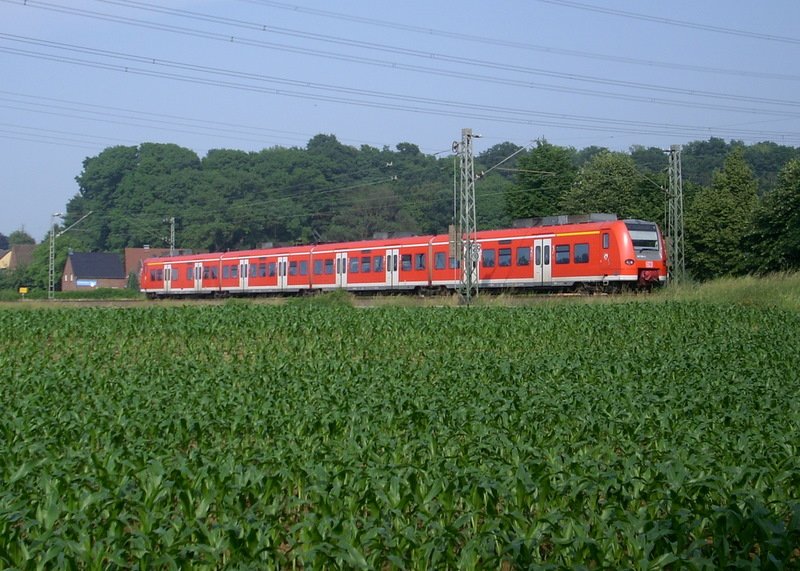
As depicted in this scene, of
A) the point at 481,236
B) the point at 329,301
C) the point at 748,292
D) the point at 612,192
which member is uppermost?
the point at 612,192

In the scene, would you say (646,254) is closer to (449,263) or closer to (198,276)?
(449,263)

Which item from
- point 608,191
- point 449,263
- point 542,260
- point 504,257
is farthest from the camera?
point 608,191

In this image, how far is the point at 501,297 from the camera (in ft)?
125

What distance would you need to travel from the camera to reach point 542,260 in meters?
38.6

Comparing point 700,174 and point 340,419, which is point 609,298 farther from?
point 700,174

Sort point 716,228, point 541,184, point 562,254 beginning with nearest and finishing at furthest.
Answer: point 562,254
point 716,228
point 541,184

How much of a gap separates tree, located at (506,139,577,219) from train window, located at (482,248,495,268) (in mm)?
41629

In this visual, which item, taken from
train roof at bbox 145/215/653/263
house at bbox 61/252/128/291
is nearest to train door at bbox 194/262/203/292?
train roof at bbox 145/215/653/263

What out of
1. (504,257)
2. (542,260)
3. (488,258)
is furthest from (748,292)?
(488,258)

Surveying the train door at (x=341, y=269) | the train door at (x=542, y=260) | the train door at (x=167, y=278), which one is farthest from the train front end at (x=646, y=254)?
the train door at (x=167, y=278)

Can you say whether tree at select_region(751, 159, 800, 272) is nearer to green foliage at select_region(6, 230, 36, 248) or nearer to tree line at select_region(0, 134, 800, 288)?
tree line at select_region(0, 134, 800, 288)

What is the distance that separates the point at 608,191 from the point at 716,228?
16041 millimetres

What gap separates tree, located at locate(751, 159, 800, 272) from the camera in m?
49.9

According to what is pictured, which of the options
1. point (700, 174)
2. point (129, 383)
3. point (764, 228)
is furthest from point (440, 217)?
point (129, 383)
